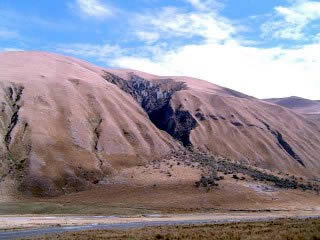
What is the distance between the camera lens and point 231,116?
197 meters

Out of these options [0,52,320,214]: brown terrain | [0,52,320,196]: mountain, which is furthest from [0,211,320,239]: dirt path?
[0,52,320,196]: mountain

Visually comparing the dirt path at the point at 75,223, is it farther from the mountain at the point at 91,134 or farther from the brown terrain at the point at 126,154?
the mountain at the point at 91,134

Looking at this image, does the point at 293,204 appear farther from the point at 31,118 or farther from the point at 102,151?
the point at 31,118

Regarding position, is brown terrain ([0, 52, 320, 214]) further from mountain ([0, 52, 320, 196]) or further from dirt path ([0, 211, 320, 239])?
dirt path ([0, 211, 320, 239])

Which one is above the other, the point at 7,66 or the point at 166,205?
the point at 7,66

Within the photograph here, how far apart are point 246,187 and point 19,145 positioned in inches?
2521

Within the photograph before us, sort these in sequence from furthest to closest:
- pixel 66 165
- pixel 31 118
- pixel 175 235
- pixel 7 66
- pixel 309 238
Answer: pixel 7 66, pixel 31 118, pixel 66 165, pixel 175 235, pixel 309 238

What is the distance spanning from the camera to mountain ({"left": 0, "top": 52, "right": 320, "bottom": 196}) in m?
124

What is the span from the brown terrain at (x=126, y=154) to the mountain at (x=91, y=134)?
0.39m

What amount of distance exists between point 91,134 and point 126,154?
14044 mm

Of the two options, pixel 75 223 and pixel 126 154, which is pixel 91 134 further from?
pixel 75 223

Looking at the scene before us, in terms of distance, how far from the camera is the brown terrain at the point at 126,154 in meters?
112

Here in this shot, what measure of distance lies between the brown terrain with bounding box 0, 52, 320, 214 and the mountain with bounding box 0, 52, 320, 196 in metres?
0.39

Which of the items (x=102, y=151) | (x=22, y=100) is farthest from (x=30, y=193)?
(x=22, y=100)
